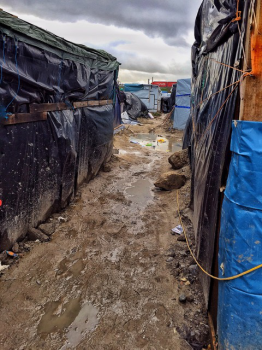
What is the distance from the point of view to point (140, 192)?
627cm

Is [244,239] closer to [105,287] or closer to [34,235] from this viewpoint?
[105,287]

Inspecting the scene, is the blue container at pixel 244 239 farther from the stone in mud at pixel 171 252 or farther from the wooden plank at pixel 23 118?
the wooden plank at pixel 23 118

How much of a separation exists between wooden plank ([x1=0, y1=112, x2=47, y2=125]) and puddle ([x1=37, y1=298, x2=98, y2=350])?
90.1 inches

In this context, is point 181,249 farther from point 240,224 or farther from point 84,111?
point 84,111

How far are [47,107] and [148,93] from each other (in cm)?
2014

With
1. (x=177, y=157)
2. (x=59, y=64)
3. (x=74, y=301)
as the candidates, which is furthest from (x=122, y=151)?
(x=74, y=301)

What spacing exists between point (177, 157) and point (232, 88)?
17.3 feet

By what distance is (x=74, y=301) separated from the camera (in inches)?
114

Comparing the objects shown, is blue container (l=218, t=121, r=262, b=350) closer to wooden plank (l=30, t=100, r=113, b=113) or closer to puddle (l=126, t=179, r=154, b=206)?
wooden plank (l=30, t=100, r=113, b=113)

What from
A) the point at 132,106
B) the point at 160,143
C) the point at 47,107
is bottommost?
the point at 160,143

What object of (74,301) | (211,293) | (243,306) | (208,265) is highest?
(243,306)

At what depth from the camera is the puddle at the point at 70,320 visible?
A: 8.16 ft

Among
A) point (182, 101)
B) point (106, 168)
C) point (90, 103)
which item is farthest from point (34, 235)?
point (182, 101)

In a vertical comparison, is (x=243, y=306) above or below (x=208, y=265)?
above
